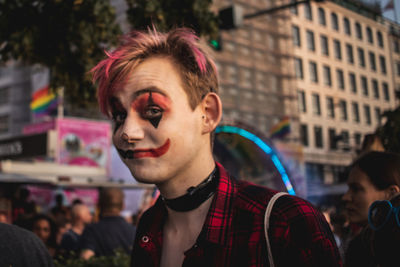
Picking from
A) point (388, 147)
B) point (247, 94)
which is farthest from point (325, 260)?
point (247, 94)

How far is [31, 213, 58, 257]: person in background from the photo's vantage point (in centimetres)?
557

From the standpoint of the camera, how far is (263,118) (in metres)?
38.0

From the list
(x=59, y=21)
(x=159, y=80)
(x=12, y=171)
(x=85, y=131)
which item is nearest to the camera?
(x=159, y=80)

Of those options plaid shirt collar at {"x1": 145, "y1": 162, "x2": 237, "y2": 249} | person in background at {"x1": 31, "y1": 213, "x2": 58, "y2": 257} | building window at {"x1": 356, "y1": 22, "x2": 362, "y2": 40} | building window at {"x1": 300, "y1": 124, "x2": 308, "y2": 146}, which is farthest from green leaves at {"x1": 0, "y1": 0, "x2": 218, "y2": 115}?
building window at {"x1": 356, "y1": 22, "x2": 362, "y2": 40}

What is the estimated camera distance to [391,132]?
4031 millimetres

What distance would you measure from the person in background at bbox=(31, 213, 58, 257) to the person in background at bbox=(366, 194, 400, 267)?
4558 millimetres

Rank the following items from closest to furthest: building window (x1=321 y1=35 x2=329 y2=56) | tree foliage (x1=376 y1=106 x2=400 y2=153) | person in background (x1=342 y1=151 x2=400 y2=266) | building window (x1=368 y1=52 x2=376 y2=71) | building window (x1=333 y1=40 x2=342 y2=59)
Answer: person in background (x1=342 y1=151 x2=400 y2=266)
tree foliage (x1=376 y1=106 x2=400 y2=153)
building window (x1=321 y1=35 x2=329 y2=56)
building window (x1=333 y1=40 x2=342 y2=59)
building window (x1=368 y1=52 x2=376 y2=71)

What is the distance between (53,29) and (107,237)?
247 centimetres

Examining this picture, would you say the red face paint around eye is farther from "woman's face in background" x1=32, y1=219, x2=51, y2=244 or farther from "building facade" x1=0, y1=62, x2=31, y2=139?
"building facade" x1=0, y1=62, x2=31, y2=139

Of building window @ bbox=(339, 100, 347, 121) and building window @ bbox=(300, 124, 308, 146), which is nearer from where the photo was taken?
building window @ bbox=(300, 124, 308, 146)

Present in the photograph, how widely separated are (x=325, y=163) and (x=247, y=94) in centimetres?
899

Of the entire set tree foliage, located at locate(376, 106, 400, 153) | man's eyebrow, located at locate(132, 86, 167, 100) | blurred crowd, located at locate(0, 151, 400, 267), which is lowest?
blurred crowd, located at locate(0, 151, 400, 267)

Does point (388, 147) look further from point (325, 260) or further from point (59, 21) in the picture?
point (59, 21)

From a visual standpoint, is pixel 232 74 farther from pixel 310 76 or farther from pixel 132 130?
pixel 132 130
